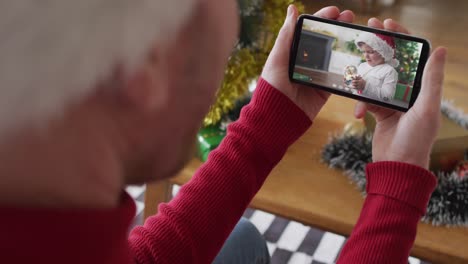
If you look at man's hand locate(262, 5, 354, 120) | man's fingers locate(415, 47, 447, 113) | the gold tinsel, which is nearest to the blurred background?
the gold tinsel

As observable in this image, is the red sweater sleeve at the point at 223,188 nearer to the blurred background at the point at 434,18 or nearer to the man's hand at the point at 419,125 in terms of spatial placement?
the man's hand at the point at 419,125

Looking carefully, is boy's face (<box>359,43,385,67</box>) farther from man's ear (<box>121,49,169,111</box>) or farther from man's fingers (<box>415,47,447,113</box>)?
man's ear (<box>121,49,169,111</box>)

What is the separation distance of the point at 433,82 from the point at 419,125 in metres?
0.06

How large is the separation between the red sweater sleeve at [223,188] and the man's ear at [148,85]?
337 mm

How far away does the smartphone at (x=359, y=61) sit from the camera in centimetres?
67

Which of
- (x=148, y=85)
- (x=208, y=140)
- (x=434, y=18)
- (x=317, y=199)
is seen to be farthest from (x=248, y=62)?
(x=434, y=18)

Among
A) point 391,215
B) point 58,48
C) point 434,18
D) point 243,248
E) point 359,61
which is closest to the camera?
point 58,48

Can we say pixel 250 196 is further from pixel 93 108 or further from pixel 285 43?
pixel 93 108

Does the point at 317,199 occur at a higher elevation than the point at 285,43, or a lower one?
lower

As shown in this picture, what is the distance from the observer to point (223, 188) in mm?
677

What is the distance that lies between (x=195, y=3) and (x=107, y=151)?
0.34ft

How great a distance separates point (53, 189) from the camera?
33 centimetres

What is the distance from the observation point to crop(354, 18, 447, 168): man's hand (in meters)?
0.62

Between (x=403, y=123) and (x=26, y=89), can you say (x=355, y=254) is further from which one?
(x=26, y=89)
